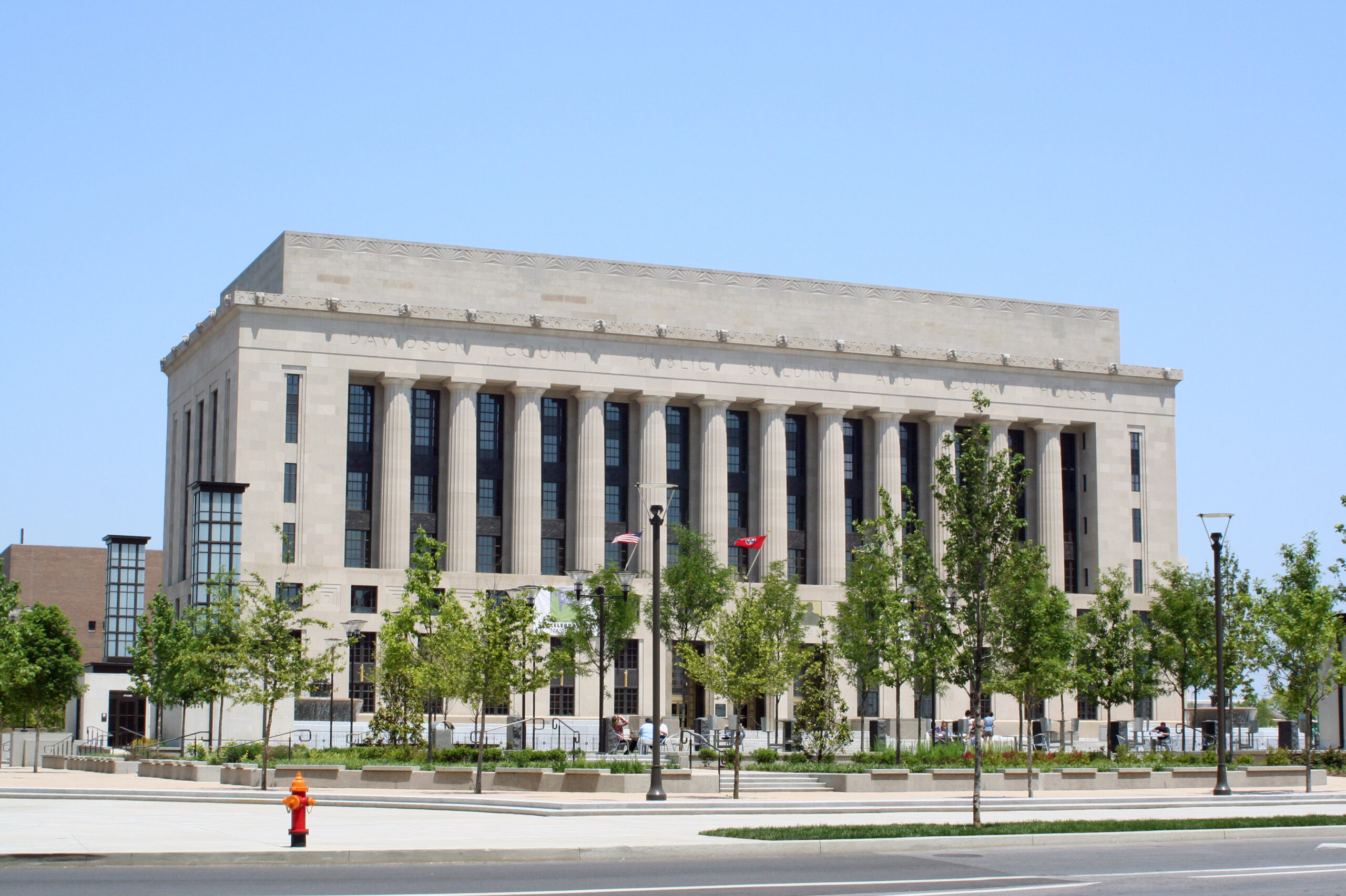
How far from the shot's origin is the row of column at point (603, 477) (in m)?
77.1

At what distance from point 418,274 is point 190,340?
13.3 metres

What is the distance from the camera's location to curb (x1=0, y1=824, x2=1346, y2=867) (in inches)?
890

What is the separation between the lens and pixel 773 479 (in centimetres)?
8350

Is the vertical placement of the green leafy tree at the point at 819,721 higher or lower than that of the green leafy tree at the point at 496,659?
lower

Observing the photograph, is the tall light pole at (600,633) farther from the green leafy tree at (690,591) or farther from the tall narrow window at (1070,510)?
the tall narrow window at (1070,510)

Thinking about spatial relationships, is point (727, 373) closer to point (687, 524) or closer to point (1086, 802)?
point (687, 524)

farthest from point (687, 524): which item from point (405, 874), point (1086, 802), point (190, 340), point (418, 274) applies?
point (405, 874)

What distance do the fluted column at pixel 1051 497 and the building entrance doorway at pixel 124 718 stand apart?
5003 centimetres

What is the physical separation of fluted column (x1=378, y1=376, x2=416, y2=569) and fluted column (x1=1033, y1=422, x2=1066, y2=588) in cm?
3607

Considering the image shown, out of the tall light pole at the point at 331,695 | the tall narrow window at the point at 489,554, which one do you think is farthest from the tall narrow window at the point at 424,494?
the tall light pole at the point at 331,695

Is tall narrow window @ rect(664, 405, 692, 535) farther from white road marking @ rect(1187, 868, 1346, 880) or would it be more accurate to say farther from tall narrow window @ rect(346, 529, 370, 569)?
white road marking @ rect(1187, 868, 1346, 880)

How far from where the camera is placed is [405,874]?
2184 cm

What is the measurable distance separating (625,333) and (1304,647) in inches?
1674

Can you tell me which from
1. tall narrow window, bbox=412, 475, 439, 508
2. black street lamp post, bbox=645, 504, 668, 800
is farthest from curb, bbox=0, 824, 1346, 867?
tall narrow window, bbox=412, 475, 439, 508
